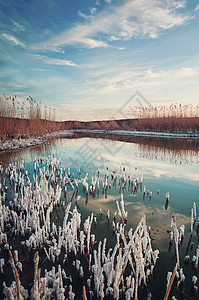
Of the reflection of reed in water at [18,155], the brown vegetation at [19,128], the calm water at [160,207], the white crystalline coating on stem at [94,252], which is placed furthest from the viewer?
the brown vegetation at [19,128]

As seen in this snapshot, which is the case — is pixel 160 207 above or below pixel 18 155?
below

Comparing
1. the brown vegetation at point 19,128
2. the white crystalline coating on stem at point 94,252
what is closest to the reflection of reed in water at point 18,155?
the brown vegetation at point 19,128

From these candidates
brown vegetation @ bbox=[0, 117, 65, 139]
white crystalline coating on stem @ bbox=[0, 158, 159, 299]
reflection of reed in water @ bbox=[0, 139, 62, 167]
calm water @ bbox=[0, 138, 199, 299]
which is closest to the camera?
white crystalline coating on stem @ bbox=[0, 158, 159, 299]

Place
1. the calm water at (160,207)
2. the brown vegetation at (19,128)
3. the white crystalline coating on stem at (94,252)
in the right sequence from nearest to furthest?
the white crystalline coating on stem at (94,252)
the calm water at (160,207)
the brown vegetation at (19,128)

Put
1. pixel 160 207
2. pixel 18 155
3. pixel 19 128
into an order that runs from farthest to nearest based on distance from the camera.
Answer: pixel 19 128 < pixel 18 155 < pixel 160 207

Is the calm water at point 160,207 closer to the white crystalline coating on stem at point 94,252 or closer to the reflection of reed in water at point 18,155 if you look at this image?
the white crystalline coating on stem at point 94,252

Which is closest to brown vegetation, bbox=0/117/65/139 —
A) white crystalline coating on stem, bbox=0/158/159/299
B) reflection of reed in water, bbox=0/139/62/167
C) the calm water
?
reflection of reed in water, bbox=0/139/62/167

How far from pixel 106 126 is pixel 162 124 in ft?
56.8

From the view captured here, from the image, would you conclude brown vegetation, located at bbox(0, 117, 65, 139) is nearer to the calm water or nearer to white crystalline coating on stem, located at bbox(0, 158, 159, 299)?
the calm water

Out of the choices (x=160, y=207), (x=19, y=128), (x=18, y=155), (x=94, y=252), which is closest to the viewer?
(x=94, y=252)

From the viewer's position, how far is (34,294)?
170 centimetres

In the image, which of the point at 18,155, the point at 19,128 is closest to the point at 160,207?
the point at 18,155

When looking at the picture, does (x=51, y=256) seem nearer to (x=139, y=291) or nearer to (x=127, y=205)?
(x=139, y=291)

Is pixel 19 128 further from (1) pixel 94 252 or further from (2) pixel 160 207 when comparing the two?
(1) pixel 94 252
